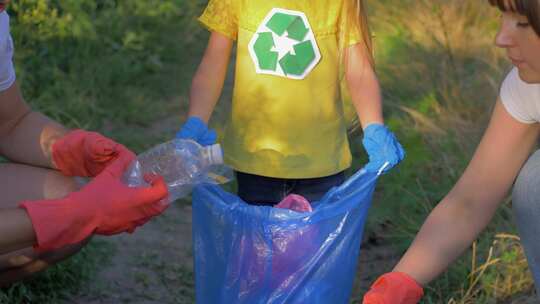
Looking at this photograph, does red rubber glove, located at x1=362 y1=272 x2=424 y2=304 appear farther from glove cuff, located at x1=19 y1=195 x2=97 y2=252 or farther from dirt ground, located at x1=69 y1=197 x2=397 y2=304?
dirt ground, located at x1=69 y1=197 x2=397 y2=304

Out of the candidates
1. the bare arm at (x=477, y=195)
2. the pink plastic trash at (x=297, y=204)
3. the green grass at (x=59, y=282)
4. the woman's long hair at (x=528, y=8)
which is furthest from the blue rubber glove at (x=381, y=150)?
the green grass at (x=59, y=282)

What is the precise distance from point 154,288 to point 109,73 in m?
2.00

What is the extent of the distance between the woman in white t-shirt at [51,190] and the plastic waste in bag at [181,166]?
14 centimetres

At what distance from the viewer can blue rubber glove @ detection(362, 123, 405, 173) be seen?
10.1ft

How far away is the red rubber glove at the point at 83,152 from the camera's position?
2965mm

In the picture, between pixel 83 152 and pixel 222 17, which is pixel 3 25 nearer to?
pixel 83 152

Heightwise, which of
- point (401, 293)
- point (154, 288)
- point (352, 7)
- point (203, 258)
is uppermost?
point (352, 7)

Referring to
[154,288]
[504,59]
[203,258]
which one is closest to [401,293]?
[203,258]

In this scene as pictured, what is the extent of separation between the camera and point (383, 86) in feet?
17.4

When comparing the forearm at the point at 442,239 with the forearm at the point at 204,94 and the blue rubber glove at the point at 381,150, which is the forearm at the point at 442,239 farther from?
the forearm at the point at 204,94

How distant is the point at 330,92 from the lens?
3.29 metres

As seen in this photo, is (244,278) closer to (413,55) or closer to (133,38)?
(413,55)

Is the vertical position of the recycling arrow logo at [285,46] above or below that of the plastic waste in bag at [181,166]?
above

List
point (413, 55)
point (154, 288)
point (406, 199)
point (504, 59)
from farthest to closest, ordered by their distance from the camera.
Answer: point (413, 55)
point (504, 59)
point (406, 199)
point (154, 288)
